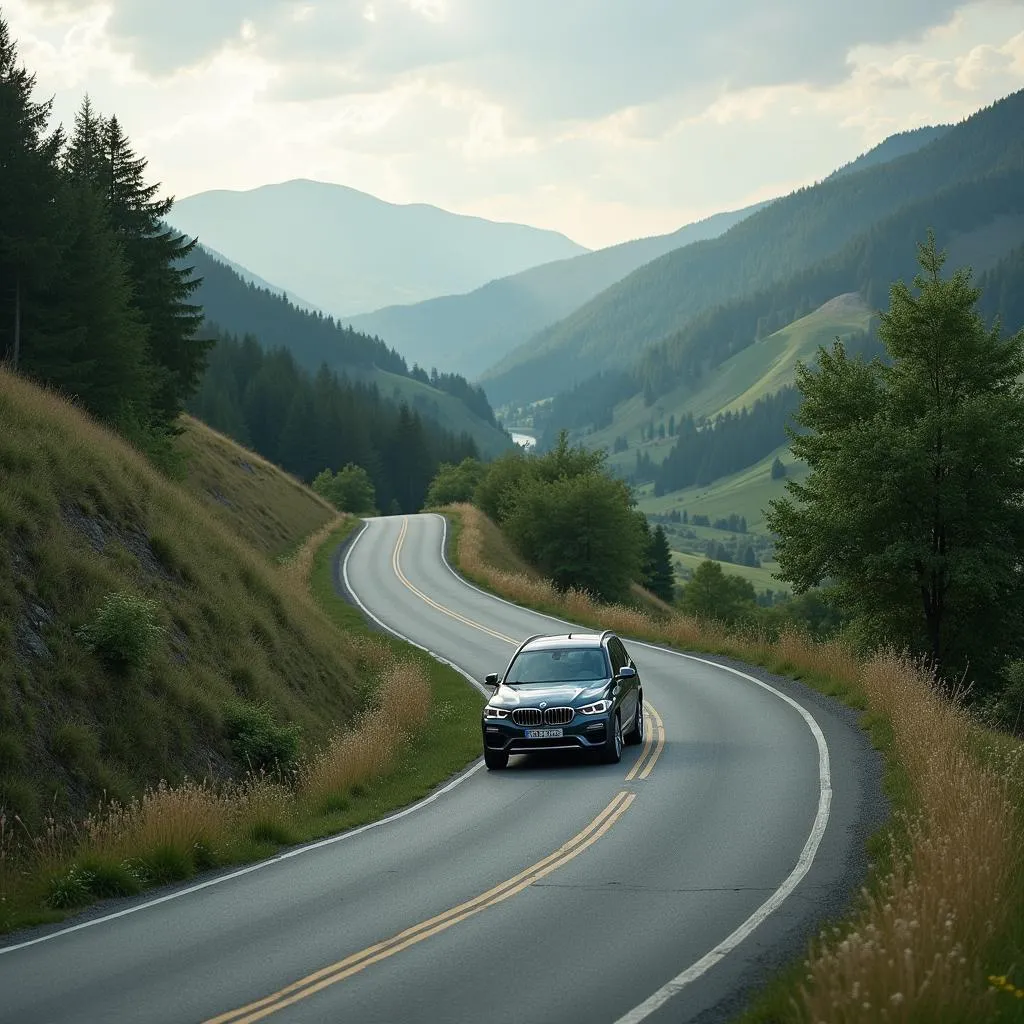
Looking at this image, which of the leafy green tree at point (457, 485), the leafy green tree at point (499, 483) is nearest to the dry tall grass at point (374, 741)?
the leafy green tree at point (499, 483)

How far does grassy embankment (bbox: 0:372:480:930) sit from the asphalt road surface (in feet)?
2.89

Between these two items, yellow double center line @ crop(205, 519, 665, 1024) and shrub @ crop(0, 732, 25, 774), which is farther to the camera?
shrub @ crop(0, 732, 25, 774)

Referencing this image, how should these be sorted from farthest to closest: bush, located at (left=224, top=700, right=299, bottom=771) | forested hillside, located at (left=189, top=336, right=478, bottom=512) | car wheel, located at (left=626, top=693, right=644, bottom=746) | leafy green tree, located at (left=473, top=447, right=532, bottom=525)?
forested hillside, located at (left=189, top=336, right=478, bottom=512)
leafy green tree, located at (left=473, top=447, right=532, bottom=525)
car wheel, located at (left=626, top=693, right=644, bottom=746)
bush, located at (left=224, top=700, right=299, bottom=771)

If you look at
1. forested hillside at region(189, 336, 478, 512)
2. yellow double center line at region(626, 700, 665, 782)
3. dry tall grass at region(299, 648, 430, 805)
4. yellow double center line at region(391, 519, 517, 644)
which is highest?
forested hillside at region(189, 336, 478, 512)

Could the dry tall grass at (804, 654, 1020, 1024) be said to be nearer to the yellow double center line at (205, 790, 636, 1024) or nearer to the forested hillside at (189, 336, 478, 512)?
the yellow double center line at (205, 790, 636, 1024)

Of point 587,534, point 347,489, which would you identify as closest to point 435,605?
point 587,534

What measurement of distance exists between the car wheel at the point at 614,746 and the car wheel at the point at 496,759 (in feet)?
5.11

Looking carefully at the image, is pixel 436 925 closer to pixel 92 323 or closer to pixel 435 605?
pixel 92 323

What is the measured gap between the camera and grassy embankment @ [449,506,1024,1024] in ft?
20.8

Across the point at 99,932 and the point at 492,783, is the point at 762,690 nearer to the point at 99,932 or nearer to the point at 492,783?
the point at 492,783

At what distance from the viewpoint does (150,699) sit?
55.3ft

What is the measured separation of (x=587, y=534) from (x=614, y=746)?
53208 millimetres

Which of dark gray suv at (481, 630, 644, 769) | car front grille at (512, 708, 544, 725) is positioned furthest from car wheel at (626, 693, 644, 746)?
car front grille at (512, 708, 544, 725)

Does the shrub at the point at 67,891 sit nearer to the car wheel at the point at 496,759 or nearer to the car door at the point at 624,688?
the car wheel at the point at 496,759
